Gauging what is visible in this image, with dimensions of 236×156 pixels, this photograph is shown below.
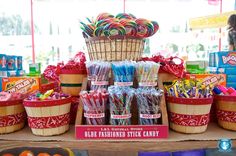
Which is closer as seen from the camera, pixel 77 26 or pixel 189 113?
pixel 189 113

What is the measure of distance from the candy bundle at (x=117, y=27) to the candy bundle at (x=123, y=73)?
0.59ft

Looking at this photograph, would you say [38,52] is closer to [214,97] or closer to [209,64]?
[209,64]

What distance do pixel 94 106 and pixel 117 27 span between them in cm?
38

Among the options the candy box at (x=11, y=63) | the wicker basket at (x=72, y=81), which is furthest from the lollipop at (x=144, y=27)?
the candy box at (x=11, y=63)

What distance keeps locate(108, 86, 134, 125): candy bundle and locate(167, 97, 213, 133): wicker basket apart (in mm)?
179

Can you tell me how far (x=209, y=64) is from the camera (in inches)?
119

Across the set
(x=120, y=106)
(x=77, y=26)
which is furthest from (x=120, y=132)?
(x=77, y=26)

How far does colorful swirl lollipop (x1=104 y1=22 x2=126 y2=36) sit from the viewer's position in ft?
3.59

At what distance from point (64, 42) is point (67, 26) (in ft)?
1.00

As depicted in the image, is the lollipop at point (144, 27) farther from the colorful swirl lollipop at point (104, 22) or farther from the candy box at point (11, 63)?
the candy box at point (11, 63)

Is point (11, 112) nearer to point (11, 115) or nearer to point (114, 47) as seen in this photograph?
point (11, 115)

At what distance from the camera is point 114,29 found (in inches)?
43.1

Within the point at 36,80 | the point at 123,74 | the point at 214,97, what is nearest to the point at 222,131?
the point at 214,97

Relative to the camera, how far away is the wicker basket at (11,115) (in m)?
0.97
